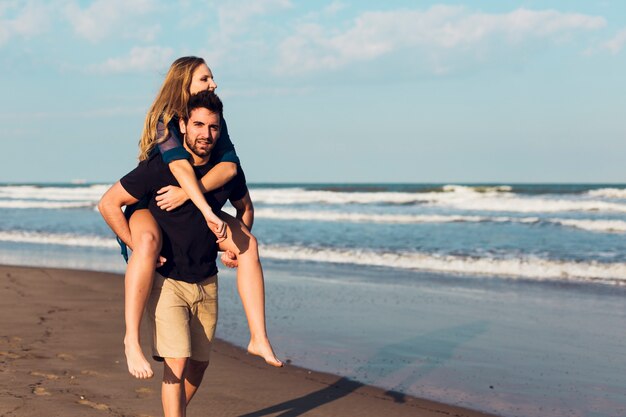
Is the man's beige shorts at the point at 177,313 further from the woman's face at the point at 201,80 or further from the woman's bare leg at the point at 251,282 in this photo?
the woman's face at the point at 201,80

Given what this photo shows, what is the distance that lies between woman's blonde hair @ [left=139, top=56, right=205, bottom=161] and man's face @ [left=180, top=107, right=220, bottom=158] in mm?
73

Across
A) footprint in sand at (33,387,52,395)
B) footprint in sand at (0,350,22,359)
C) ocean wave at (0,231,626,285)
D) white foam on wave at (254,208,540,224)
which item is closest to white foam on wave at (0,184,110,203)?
white foam on wave at (254,208,540,224)

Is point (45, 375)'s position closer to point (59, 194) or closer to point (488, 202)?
point (488, 202)

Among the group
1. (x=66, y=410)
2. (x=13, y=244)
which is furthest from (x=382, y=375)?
(x=13, y=244)

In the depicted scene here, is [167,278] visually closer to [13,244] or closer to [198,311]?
[198,311]

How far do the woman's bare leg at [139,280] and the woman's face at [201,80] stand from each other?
64cm

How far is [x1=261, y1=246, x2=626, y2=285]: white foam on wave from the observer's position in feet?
37.6

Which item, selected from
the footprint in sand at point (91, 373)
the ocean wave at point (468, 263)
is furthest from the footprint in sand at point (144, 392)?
the ocean wave at point (468, 263)

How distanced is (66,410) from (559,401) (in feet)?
9.98

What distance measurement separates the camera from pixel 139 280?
327 cm

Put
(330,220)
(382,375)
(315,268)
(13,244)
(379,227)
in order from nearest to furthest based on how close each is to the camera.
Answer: (382,375)
(315,268)
(13,244)
(379,227)
(330,220)

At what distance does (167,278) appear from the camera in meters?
3.43

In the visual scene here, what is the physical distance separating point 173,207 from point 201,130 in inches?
14.2

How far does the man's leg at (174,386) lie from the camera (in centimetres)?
341
